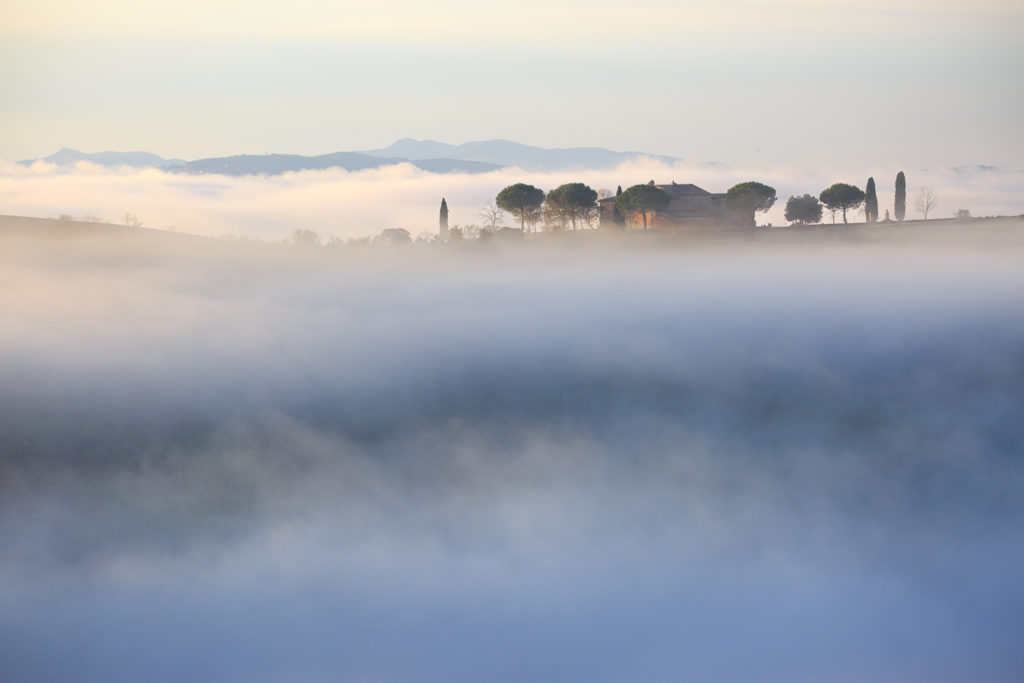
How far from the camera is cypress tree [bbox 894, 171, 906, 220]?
489 ft

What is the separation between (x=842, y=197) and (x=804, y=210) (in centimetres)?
505

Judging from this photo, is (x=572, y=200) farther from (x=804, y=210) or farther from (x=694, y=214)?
(x=804, y=210)

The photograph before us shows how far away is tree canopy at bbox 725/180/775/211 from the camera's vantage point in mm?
154875

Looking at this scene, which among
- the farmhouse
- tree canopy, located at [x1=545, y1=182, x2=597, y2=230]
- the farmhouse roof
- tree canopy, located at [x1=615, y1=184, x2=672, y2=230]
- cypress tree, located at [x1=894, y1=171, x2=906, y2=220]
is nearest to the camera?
cypress tree, located at [x1=894, y1=171, x2=906, y2=220]

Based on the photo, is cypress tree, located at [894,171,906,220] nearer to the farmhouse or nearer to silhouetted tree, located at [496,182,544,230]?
the farmhouse

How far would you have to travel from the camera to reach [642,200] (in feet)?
504

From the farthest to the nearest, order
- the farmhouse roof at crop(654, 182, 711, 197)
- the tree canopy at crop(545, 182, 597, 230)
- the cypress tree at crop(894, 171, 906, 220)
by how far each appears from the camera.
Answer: the tree canopy at crop(545, 182, 597, 230), the farmhouse roof at crop(654, 182, 711, 197), the cypress tree at crop(894, 171, 906, 220)

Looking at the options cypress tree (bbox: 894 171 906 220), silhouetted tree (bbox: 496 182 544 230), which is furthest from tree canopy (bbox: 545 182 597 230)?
cypress tree (bbox: 894 171 906 220)

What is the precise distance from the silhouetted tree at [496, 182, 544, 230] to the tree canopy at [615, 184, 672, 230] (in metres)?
12.5

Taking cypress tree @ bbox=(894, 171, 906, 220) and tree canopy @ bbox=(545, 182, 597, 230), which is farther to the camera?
tree canopy @ bbox=(545, 182, 597, 230)

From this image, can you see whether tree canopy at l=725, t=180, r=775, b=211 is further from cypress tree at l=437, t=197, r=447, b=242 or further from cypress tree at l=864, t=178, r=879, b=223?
cypress tree at l=437, t=197, r=447, b=242

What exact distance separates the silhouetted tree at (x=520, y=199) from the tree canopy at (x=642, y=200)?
41.1 ft

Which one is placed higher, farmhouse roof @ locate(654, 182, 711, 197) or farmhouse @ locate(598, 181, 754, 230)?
farmhouse roof @ locate(654, 182, 711, 197)

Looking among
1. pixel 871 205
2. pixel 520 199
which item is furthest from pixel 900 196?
pixel 520 199
